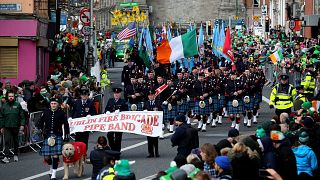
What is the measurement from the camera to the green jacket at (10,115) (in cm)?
2691

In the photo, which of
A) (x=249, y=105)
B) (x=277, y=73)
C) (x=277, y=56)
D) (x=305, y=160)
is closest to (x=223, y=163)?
(x=305, y=160)

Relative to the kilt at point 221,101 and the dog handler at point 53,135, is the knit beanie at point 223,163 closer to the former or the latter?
the dog handler at point 53,135

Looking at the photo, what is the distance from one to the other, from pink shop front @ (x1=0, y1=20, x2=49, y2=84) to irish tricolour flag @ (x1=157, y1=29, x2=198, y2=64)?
176 inches

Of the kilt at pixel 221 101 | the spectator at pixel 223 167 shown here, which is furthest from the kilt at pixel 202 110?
the spectator at pixel 223 167

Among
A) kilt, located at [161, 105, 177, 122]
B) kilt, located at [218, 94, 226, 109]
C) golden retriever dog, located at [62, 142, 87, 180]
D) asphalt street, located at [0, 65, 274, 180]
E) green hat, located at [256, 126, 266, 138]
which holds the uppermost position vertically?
green hat, located at [256, 126, 266, 138]

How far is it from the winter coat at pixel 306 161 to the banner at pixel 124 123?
759 cm

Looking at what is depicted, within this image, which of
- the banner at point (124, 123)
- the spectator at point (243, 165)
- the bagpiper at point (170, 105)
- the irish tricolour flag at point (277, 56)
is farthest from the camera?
the irish tricolour flag at point (277, 56)

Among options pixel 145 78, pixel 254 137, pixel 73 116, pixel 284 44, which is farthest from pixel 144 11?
pixel 254 137

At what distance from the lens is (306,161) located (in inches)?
743

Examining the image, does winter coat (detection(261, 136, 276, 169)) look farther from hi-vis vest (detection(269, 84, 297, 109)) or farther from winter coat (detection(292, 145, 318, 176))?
hi-vis vest (detection(269, 84, 297, 109))

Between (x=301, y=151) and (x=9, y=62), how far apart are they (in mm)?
23574

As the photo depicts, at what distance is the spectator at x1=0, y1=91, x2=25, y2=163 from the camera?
88.3 feet

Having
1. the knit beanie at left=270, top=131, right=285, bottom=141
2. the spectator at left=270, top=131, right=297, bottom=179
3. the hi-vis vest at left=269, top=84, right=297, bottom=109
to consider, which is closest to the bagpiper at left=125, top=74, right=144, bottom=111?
the hi-vis vest at left=269, top=84, right=297, bottom=109

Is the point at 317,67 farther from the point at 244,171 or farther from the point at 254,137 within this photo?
the point at 244,171
